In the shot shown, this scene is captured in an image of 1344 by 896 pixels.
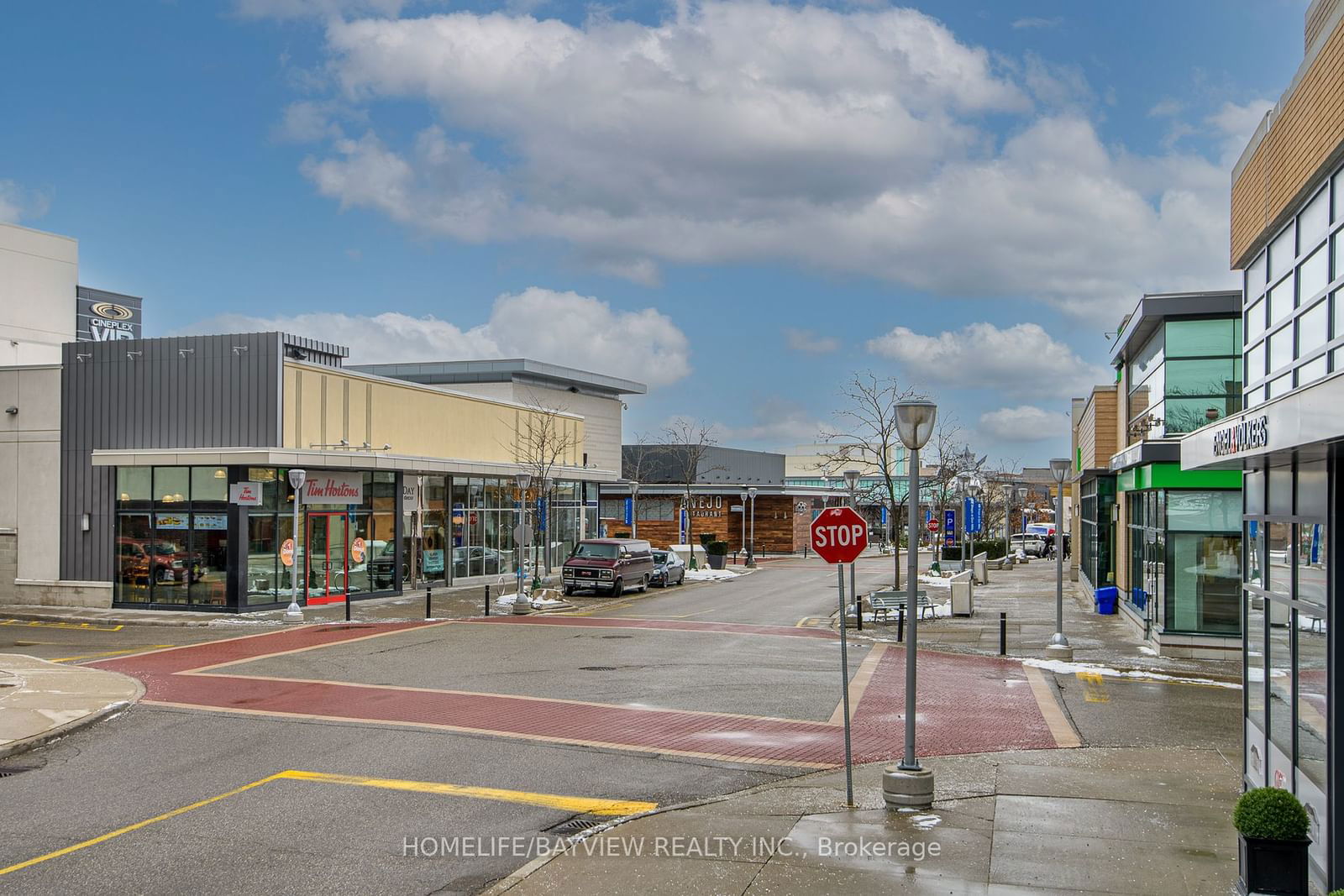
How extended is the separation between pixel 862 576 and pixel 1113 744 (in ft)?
115

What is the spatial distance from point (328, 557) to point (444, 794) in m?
22.3

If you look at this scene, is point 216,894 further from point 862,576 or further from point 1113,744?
point 862,576

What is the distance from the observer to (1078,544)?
48.5 metres

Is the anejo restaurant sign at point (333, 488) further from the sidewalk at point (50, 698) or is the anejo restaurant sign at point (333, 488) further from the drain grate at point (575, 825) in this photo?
the drain grate at point (575, 825)

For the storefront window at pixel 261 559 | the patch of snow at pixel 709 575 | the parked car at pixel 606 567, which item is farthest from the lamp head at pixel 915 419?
the patch of snow at pixel 709 575

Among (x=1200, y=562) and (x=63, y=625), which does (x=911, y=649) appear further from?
(x=63, y=625)

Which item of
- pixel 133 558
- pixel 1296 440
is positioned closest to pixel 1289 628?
pixel 1296 440

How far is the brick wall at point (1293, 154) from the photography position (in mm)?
8420

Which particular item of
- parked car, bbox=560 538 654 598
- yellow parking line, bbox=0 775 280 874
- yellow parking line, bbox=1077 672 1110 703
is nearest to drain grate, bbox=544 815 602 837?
yellow parking line, bbox=0 775 280 874

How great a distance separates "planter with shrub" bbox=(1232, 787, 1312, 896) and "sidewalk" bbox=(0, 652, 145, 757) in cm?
1284

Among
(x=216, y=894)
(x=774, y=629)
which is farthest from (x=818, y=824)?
(x=774, y=629)

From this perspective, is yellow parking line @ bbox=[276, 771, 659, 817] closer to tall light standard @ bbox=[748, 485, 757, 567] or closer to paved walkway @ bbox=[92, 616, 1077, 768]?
paved walkway @ bbox=[92, 616, 1077, 768]

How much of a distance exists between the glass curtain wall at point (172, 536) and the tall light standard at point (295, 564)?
5.48ft

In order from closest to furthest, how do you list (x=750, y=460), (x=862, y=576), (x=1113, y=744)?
1. (x=1113, y=744)
2. (x=862, y=576)
3. (x=750, y=460)
